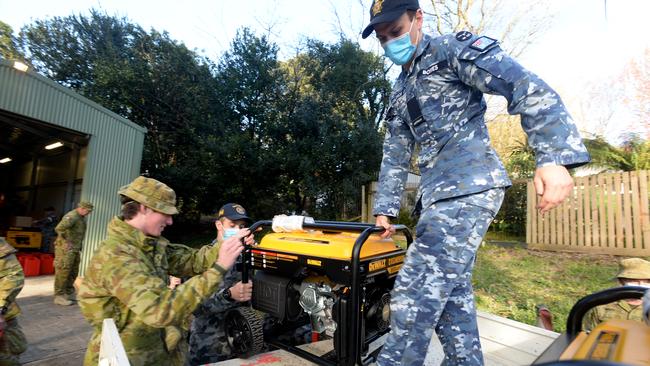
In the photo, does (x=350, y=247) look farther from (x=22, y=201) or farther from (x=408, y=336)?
(x=22, y=201)

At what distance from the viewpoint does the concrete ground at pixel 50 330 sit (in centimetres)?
377

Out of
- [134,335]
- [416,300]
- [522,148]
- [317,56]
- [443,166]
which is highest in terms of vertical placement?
[317,56]

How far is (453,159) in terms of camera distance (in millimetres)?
1559

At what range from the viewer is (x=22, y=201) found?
15.5 metres

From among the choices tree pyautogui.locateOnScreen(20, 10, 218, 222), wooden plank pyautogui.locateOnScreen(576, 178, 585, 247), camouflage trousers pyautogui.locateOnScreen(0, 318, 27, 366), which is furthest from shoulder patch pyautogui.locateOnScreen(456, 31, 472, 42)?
tree pyautogui.locateOnScreen(20, 10, 218, 222)

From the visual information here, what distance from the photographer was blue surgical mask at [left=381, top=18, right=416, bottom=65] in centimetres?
169

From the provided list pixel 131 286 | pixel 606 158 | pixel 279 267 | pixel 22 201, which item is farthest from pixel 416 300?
pixel 22 201

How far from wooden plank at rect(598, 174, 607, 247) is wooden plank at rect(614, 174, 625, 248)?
162 millimetres

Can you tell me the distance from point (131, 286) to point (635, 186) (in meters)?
7.07

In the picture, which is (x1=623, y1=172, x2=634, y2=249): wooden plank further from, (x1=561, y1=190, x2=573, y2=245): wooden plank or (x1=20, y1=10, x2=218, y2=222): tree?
(x1=20, y1=10, x2=218, y2=222): tree

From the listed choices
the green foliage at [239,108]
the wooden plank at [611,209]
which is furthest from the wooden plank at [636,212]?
the green foliage at [239,108]

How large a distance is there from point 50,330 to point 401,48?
558cm

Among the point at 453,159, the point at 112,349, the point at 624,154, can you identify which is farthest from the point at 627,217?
the point at 112,349

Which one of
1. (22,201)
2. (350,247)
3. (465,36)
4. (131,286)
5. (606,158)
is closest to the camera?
(465,36)
